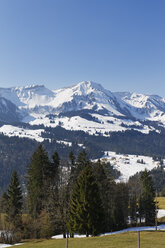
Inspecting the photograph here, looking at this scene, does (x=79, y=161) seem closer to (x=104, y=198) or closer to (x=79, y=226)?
(x=104, y=198)

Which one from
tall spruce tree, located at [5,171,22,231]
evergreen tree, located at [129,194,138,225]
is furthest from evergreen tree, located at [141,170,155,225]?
tall spruce tree, located at [5,171,22,231]

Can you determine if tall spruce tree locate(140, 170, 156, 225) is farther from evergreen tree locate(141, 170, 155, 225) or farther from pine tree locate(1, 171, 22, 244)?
pine tree locate(1, 171, 22, 244)

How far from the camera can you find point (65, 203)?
55812 millimetres

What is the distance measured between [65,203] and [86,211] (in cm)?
1149

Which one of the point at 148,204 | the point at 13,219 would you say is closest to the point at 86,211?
the point at 13,219

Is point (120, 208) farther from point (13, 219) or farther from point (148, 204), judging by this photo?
point (13, 219)

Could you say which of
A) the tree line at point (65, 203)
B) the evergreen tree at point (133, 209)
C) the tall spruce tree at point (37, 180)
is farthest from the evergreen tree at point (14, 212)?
the evergreen tree at point (133, 209)

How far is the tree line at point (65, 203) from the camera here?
46.1 m

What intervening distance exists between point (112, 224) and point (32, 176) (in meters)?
28.3

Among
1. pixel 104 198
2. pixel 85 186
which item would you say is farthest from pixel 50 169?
pixel 85 186

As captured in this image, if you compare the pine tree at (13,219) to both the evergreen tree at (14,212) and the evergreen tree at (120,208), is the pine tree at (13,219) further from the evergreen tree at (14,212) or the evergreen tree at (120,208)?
the evergreen tree at (120,208)

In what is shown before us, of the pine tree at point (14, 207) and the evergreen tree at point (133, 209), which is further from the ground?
the pine tree at point (14, 207)

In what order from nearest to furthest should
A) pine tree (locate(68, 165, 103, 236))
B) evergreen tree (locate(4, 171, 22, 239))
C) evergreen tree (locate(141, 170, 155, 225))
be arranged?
pine tree (locate(68, 165, 103, 236)) < evergreen tree (locate(4, 171, 22, 239)) < evergreen tree (locate(141, 170, 155, 225))

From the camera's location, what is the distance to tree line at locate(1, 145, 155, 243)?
46.1 meters
